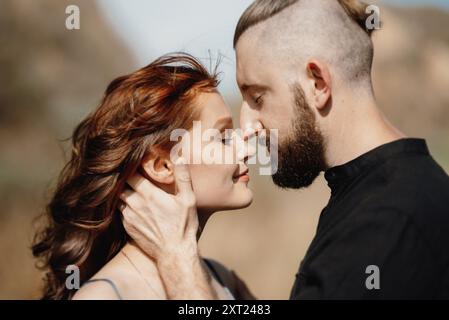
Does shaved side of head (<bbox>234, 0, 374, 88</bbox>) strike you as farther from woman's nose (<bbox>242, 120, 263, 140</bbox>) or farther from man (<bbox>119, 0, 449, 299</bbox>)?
woman's nose (<bbox>242, 120, 263, 140</bbox>)

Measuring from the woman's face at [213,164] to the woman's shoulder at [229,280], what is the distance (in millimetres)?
573

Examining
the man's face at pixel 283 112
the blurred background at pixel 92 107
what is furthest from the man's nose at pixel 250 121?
the blurred background at pixel 92 107

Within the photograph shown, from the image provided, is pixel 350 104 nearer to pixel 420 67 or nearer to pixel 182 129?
pixel 182 129

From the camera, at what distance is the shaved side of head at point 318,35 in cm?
306

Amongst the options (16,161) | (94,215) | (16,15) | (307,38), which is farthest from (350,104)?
(16,15)

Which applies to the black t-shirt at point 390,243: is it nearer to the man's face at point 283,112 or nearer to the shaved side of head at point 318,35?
the man's face at point 283,112

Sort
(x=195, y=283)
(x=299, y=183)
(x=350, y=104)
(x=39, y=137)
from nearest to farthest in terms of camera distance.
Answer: (x=195, y=283) < (x=350, y=104) < (x=299, y=183) < (x=39, y=137)

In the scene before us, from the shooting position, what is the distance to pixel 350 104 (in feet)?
9.86

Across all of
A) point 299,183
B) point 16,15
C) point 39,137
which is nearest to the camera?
point 299,183

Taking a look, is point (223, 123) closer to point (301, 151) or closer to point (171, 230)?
point (301, 151)

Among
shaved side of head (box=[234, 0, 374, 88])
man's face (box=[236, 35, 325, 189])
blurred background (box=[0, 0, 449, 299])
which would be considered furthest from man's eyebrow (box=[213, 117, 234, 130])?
blurred background (box=[0, 0, 449, 299])

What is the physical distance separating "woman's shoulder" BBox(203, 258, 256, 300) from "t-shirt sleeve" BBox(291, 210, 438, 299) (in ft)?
3.93

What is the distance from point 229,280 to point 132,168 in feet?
3.67

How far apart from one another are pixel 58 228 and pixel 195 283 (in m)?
1.10
